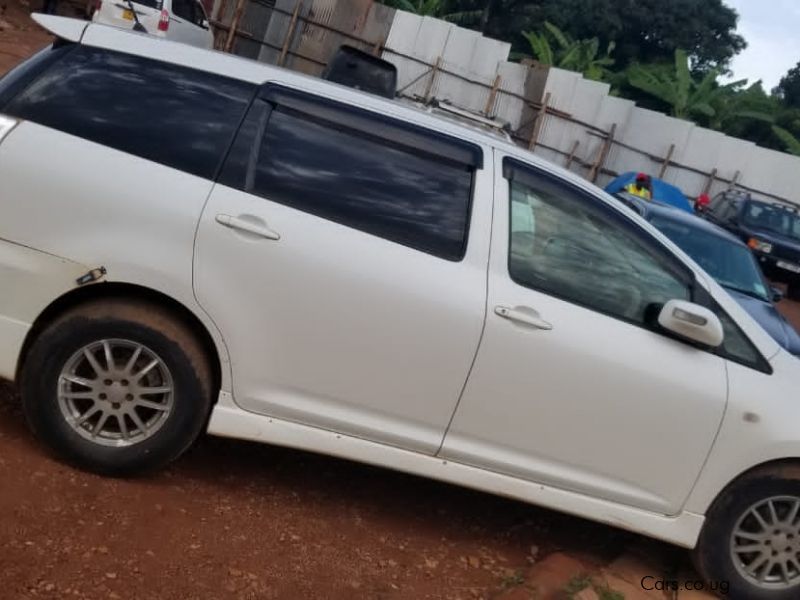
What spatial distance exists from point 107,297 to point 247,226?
64 centimetres

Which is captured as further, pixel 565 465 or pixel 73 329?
pixel 565 465

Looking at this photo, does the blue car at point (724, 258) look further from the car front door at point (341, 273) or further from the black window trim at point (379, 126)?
the car front door at point (341, 273)

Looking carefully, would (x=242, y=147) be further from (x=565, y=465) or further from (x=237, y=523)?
(x=565, y=465)

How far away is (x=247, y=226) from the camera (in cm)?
386

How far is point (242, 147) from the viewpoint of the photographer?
13.1ft

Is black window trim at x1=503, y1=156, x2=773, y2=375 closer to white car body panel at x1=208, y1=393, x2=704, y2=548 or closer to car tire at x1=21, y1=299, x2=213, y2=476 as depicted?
white car body panel at x1=208, y1=393, x2=704, y2=548

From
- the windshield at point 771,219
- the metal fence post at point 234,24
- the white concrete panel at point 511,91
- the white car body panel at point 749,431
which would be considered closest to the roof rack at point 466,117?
the white car body panel at point 749,431

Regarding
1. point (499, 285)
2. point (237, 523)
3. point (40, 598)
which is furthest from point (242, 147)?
point (40, 598)

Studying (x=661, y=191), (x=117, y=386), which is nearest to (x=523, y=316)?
(x=117, y=386)

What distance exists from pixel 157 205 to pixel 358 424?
1.20 metres

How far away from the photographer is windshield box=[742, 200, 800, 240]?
18.1m

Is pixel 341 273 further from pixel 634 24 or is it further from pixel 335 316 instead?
pixel 634 24

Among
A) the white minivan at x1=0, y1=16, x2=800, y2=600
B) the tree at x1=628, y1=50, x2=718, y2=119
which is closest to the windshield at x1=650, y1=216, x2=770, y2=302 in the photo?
the white minivan at x1=0, y1=16, x2=800, y2=600

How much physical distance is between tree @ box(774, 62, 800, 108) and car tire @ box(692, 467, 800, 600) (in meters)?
52.7
